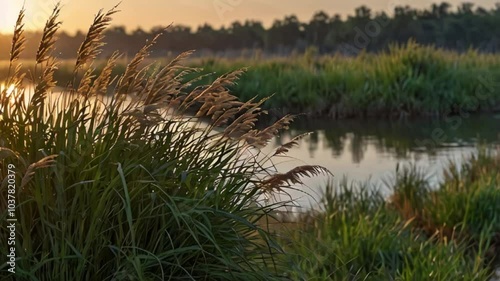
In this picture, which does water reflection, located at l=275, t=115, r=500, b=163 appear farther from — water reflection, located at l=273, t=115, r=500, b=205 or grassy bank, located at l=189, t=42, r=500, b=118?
grassy bank, located at l=189, t=42, r=500, b=118

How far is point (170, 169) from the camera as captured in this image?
3.23m

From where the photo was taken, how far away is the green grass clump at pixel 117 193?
9.69ft

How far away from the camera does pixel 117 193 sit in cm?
297

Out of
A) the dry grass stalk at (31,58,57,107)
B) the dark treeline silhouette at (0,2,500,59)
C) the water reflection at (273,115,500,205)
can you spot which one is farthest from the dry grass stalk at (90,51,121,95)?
the dark treeline silhouette at (0,2,500,59)

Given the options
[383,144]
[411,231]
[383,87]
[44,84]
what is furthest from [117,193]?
[383,87]

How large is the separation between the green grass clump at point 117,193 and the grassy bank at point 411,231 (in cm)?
96

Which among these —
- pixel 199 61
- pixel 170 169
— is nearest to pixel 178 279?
pixel 170 169

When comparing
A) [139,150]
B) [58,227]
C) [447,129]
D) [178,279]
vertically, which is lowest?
[447,129]

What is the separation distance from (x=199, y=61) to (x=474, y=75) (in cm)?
731

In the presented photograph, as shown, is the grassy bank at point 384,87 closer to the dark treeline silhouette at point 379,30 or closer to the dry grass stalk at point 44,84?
the dry grass stalk at point 44,84

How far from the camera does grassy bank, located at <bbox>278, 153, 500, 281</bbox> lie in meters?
4.62

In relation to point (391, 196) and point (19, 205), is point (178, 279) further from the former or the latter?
point (391, 196)

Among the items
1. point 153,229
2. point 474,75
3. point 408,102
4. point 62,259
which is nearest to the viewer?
point 62,259

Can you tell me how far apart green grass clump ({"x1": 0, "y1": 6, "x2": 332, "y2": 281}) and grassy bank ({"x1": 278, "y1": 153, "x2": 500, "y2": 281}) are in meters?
0.96
